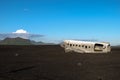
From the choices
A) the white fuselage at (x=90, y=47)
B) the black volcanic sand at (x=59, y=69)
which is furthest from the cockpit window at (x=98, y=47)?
the black volcanic sand at (x=59, y=69)

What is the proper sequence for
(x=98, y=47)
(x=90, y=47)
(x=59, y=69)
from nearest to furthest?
(x=59, y=69), (x=90, y=47), (x=98, y=47)

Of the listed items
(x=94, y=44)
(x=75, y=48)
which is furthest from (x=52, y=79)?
(x=75, y=48)

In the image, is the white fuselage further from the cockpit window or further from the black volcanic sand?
the black volcanic sand

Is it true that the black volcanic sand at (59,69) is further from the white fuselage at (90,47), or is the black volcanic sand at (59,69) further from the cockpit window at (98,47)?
the cockpit window at (98,47)

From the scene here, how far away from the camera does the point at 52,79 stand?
2177 cm

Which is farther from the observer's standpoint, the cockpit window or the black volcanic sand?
the cockpit window

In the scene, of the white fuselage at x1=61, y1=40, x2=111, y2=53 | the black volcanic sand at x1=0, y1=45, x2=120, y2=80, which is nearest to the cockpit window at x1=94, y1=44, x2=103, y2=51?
the white fuselage at x1=61, y1=40, x2=111, y2=53

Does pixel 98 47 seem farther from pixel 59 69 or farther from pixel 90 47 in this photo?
pixel 59 69

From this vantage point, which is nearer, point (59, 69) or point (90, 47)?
point (59, 69)

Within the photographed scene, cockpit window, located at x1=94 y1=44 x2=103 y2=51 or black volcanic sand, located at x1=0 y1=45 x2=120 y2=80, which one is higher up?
cockpit window, located at x1=94 y1=44 x2=103 y2=51

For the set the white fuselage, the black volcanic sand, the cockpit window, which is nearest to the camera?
the black volcanic sand

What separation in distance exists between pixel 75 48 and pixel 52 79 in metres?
41.6

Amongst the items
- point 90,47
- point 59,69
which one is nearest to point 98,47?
point 90,47

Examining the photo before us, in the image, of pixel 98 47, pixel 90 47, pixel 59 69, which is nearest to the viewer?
pixel 59 69
